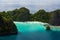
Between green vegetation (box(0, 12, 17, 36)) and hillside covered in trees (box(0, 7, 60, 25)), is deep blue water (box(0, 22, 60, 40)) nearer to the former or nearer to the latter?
green vegetation (box(0, 12, 17, 36))

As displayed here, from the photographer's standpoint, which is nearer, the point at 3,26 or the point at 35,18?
the point at 3,26

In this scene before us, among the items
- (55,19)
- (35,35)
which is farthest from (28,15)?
(35,35)

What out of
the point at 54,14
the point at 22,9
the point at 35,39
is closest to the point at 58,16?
the point at 54,14

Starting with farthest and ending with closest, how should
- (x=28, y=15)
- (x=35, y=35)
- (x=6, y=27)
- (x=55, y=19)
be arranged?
(x=28, y=15)
(x=55, y=19)
(x=6, y=27)
(x=35, y=35)

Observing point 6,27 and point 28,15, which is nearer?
point 6,27

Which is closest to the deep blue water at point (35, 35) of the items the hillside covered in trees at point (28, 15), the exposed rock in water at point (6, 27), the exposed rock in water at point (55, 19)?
the exposed rock in water at point (6, 27)

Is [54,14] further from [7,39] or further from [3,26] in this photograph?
[7,39]

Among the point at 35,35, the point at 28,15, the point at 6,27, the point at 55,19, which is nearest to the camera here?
the point at 35,35

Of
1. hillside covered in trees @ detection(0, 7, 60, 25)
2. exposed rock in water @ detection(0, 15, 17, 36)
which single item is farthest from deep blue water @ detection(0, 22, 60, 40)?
hillside covered in trees @ detection(0, 7, 60, 25)

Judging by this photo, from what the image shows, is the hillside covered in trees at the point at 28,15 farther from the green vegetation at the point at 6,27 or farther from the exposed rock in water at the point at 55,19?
the green vegetation at the point at 6,27

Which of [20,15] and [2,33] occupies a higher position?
[2,33]

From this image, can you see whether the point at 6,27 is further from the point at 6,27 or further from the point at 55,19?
the point at 55,19
